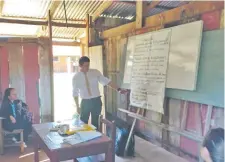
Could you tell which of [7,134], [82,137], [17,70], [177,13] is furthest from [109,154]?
[17,70]

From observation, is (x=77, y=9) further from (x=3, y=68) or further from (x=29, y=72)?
(x=3, y=68)

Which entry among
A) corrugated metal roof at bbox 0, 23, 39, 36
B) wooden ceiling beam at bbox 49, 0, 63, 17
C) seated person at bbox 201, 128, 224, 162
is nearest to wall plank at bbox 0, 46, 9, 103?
wooden ceiling beam at bbox 49, 0, 63, 17

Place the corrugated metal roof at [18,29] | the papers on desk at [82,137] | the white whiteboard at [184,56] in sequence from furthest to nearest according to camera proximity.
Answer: the corrugated metal roof at [18,29], the white whiteboard at [184,56], the papers on desk at [82,137]

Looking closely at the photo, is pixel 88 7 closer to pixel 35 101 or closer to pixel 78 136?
pixel 35 101

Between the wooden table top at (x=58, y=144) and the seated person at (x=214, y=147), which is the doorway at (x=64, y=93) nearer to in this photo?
the wooden table top at (x=58, y=144)

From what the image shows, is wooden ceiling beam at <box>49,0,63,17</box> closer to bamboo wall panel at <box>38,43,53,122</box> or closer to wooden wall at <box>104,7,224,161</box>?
bamboo wall panel at <box>38,43,53,122</box>

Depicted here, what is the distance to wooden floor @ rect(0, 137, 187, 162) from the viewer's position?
11.0 ft

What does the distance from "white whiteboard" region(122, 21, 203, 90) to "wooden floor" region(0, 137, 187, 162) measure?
976mm

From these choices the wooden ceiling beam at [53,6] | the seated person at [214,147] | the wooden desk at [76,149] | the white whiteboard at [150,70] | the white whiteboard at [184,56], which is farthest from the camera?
the wooden ceiling beam at [53,6]

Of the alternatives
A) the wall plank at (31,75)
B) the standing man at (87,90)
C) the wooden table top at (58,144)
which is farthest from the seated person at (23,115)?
the wooden table top at (58,144)

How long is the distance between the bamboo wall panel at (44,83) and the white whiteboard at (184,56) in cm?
247

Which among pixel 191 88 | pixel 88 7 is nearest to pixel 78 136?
pixel 191 88

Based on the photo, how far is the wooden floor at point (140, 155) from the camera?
3367 millimetres

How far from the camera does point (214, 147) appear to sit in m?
1.80
